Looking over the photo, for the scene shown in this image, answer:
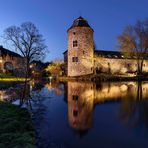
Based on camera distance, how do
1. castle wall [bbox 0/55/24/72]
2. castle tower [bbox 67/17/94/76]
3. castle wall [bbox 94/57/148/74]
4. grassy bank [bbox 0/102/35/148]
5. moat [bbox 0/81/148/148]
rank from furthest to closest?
1. castle wall [bbox 0/55/24/72]
2. castle wall [bbox 94/57/148/74]
3. castle tower [bbox 67/17/94/76]
4. moat [bbox 0/81/148/148]
5. grassy bank [bbox 0/102/35/148]

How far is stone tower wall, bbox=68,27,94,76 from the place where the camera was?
140ft

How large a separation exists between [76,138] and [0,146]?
8.14 feet

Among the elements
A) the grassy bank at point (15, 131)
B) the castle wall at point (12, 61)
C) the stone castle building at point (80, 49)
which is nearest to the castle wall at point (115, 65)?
the stone castle building at point (80, 49)

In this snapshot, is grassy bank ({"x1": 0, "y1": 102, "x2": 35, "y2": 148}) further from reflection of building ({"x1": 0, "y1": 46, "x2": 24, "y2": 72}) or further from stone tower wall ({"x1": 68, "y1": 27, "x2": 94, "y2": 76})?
reflection of building ({"x1": 0, "y1": 46, "x2": 24, "y2": 72})

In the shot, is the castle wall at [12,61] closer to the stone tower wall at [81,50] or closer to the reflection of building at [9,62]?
the reflection of building at [9,62]

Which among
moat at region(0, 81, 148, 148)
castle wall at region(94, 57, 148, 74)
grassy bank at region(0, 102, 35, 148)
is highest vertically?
castle wall at region(94, 57, 148, 74)

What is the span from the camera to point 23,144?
5.88 metres

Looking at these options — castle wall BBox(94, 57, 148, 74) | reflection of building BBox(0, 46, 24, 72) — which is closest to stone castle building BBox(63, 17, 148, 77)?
castle wall BBox(94, 57, 148, 74)

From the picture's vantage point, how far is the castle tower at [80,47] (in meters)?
42.7

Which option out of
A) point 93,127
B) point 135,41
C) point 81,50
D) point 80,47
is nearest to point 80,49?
point 81,50

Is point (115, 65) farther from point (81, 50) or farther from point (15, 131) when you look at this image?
point (15, 131)

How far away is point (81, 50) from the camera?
43000mm

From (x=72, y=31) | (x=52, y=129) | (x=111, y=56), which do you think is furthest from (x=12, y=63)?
(x=52, y=129)

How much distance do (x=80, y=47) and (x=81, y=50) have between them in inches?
25.1
